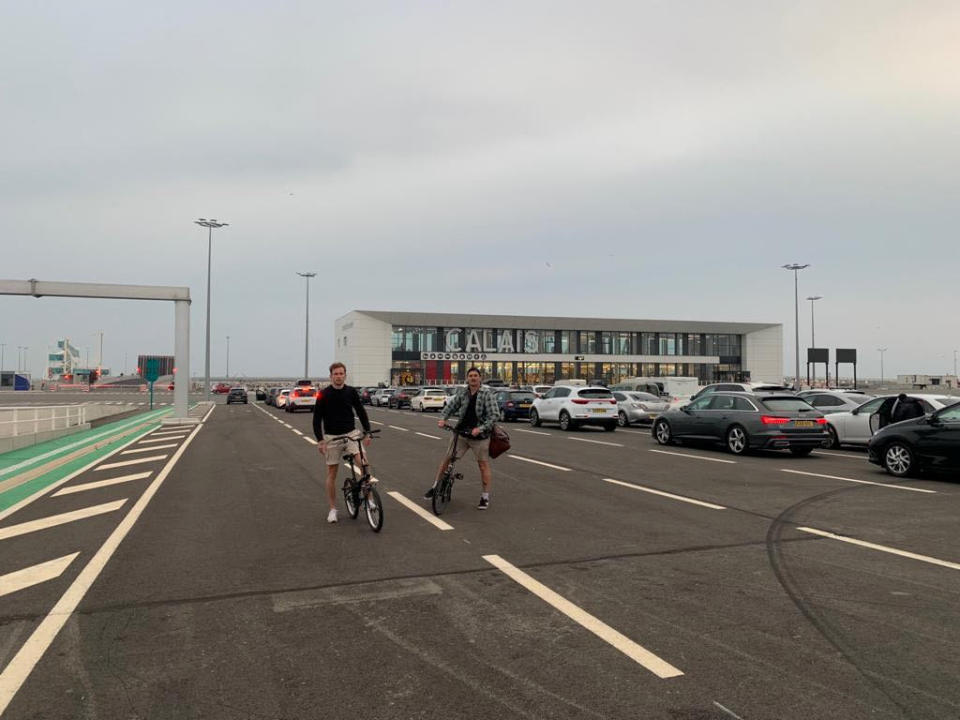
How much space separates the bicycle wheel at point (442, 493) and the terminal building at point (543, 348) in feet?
241

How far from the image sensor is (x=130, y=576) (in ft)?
18.3

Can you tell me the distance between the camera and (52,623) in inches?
176

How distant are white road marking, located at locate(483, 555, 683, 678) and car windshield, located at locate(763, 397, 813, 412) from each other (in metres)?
11.3

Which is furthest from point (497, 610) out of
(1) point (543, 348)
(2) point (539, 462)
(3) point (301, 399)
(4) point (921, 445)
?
(1) point (543, 348)

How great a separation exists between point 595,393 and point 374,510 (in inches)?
669

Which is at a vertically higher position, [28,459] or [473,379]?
[473,379]

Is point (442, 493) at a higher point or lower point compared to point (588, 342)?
lower

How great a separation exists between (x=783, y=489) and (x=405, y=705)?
333 inches

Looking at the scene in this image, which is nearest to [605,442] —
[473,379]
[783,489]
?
[783,489]

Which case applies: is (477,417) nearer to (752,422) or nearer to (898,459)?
(898,459)

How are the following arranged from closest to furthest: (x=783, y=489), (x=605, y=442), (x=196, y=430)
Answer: (x=783, y=489)
(x=605, y=442)
(x=196, y=430)

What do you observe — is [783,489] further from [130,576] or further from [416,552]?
[130,576]

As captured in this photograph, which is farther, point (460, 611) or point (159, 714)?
point (460, 611)

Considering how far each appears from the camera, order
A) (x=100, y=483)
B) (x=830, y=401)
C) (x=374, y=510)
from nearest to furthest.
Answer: (x=374, y=510)
(x=100, y=483)
(x=830, y=401)
